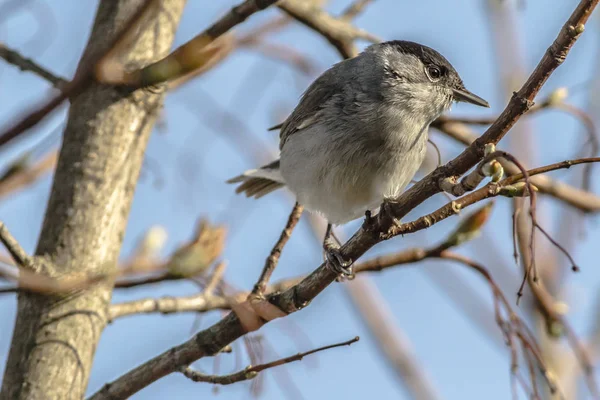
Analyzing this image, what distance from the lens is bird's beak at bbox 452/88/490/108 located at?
12.5ft

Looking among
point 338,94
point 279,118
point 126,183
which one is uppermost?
point 279,118

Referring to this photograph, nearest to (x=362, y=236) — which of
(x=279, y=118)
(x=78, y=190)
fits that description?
(x=78, y=190)

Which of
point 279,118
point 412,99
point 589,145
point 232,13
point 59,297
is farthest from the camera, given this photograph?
point 279,118

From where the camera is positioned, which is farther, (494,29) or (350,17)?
(494,29)

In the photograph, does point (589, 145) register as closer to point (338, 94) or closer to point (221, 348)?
point (338, 94)

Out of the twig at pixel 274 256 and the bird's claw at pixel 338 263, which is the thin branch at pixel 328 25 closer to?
the twig at pixel 274 256

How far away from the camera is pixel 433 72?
3947 millimetres

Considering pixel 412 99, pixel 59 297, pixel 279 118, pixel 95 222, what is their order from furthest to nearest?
1. pixel 279 118
2. pixel 412 99
3. pixel 95 222
4. pixel 59 297

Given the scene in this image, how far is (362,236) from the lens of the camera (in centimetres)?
229

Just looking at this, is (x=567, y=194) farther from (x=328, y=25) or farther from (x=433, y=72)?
(x=328, y=25)

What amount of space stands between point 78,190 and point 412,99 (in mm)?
1748

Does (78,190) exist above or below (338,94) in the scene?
below

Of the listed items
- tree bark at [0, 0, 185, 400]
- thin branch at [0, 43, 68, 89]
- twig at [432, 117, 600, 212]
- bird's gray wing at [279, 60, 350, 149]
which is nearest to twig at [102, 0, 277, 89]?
tree bark at [0, 0, 185, 400]

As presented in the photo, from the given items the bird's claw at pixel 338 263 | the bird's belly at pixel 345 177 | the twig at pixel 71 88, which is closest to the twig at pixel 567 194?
the bird's belly at pixel 345 177
